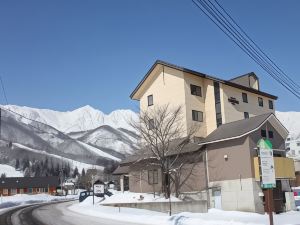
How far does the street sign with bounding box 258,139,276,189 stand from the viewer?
14.5 m

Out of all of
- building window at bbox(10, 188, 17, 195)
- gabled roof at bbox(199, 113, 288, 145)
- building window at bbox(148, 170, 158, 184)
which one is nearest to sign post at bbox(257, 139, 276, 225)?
gabled roof at bbox(199, 113, 288, 145)

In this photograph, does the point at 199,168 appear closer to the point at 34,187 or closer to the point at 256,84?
the point at 256,84

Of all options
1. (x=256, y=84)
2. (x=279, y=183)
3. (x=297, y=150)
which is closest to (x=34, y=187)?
(x=297, y=150)

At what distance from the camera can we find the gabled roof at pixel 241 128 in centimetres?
4013

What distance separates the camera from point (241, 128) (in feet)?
136

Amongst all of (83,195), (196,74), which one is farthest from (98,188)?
(196,74)

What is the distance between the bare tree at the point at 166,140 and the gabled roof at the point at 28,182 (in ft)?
338

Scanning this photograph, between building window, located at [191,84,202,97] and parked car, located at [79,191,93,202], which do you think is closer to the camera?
building window, located at [191,84,202,97]

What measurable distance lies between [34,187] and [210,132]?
106429mm

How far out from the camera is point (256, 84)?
2237 inches

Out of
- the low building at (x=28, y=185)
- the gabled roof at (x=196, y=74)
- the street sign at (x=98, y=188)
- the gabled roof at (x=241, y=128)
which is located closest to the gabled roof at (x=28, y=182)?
the low building at (x=28, y=185)

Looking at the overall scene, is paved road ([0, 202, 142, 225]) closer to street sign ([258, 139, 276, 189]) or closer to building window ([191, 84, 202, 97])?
street sign ([258, 139, 276, 189])

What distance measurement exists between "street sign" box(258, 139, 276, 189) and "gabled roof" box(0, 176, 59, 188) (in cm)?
13587

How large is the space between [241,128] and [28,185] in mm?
113958
